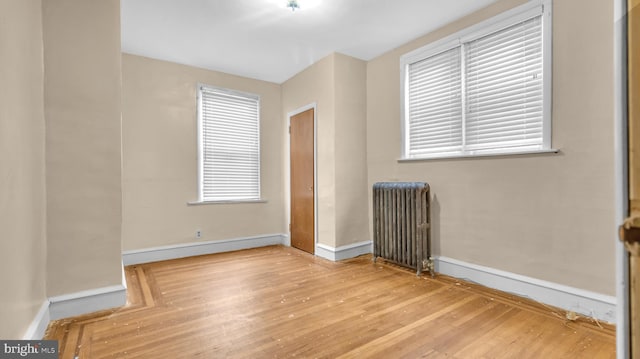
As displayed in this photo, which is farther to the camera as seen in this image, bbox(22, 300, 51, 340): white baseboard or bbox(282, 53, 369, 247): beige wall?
bbox(282, 53, 369, 247): beige wall

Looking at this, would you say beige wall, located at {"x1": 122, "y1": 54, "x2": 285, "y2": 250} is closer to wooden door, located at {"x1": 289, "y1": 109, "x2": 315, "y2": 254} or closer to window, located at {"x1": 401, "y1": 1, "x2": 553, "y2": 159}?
wooden door, located at {"x1": 289, "y1": 109, "x2": 315, "y2": 254}

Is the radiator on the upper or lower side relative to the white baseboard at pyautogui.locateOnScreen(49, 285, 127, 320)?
upper

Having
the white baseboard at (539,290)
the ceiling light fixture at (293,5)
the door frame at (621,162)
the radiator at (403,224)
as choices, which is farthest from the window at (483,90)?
the door frame at (621,162)

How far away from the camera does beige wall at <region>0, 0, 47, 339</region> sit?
1.50m

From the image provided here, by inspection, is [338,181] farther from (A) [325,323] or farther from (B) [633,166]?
(B) [633,166]

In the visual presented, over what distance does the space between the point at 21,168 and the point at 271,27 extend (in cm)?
241

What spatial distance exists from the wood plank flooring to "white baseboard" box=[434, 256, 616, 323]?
88 millimetres

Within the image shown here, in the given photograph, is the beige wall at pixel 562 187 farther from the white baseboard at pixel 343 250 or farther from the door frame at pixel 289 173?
the door frame at pixel 289 173

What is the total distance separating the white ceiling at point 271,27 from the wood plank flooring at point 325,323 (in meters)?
2.62

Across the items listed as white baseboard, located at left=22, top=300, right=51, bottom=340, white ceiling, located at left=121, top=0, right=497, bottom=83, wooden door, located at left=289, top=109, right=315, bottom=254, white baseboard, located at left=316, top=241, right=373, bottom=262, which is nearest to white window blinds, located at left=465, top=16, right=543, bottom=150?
white ceiling, located at left=121, top=0, right=497, bottom=83

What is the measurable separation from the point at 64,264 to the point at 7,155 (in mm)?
1120

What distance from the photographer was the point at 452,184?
3074 millimetres

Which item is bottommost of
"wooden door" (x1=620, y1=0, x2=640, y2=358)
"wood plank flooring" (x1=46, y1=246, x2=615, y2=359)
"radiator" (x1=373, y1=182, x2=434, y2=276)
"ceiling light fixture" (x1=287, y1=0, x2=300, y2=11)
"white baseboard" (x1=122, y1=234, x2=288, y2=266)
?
"wood plank flooring" (x1=46, y1=246, x2=615, y2=359)

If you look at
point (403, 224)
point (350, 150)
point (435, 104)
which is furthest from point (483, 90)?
point (350, 150)
